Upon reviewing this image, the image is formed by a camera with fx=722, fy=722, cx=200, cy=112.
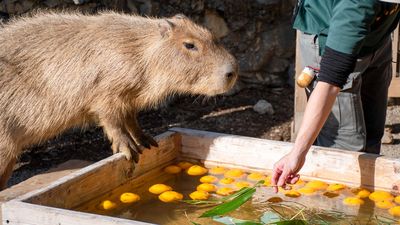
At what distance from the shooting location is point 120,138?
3816 mm

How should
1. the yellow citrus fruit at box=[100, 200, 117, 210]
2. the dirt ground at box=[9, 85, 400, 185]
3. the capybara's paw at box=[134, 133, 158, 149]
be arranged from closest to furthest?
the yellow citrus fruit at box=[100, 200, 117, 210]
the capybara's paw at box=[134, 133, 158, 149]
the dirt ground at box=[9, 85, 400, 185]

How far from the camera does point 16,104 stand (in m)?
4.05

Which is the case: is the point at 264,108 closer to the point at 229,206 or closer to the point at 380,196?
the point at 380,196

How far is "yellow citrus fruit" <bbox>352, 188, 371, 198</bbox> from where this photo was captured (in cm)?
330

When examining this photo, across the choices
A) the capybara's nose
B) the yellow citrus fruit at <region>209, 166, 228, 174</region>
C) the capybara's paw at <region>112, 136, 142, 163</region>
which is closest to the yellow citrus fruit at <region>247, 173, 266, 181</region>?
the yellow citrus fruit at <region>209, 166, 228, 174</region>

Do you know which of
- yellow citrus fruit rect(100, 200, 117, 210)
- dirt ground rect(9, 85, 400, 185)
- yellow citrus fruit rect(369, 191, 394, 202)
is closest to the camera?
yellow citrus fruit rect(100, 200, 117, 210)

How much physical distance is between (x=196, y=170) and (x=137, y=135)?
1.53 feet

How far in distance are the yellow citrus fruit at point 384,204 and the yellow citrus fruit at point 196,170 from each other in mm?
882

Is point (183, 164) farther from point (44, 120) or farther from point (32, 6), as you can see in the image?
point (32, 6)

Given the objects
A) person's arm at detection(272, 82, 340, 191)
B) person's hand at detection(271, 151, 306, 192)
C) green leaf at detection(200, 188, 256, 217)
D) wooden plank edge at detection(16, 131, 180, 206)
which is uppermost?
person's arm at detection(272, 82, 340, 191)

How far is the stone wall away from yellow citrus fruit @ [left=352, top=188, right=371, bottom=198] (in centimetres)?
326

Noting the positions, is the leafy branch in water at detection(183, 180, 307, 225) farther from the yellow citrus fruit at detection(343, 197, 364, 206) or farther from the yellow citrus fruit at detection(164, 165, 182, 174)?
the yellow citrus fruit at detection(164, 165, 182, 174)

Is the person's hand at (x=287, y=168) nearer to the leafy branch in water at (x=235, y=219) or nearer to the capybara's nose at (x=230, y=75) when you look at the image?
the leafy branch in water at (x=235, y=219)

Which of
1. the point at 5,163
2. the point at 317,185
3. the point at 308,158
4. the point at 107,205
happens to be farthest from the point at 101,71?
the point at 317,185
